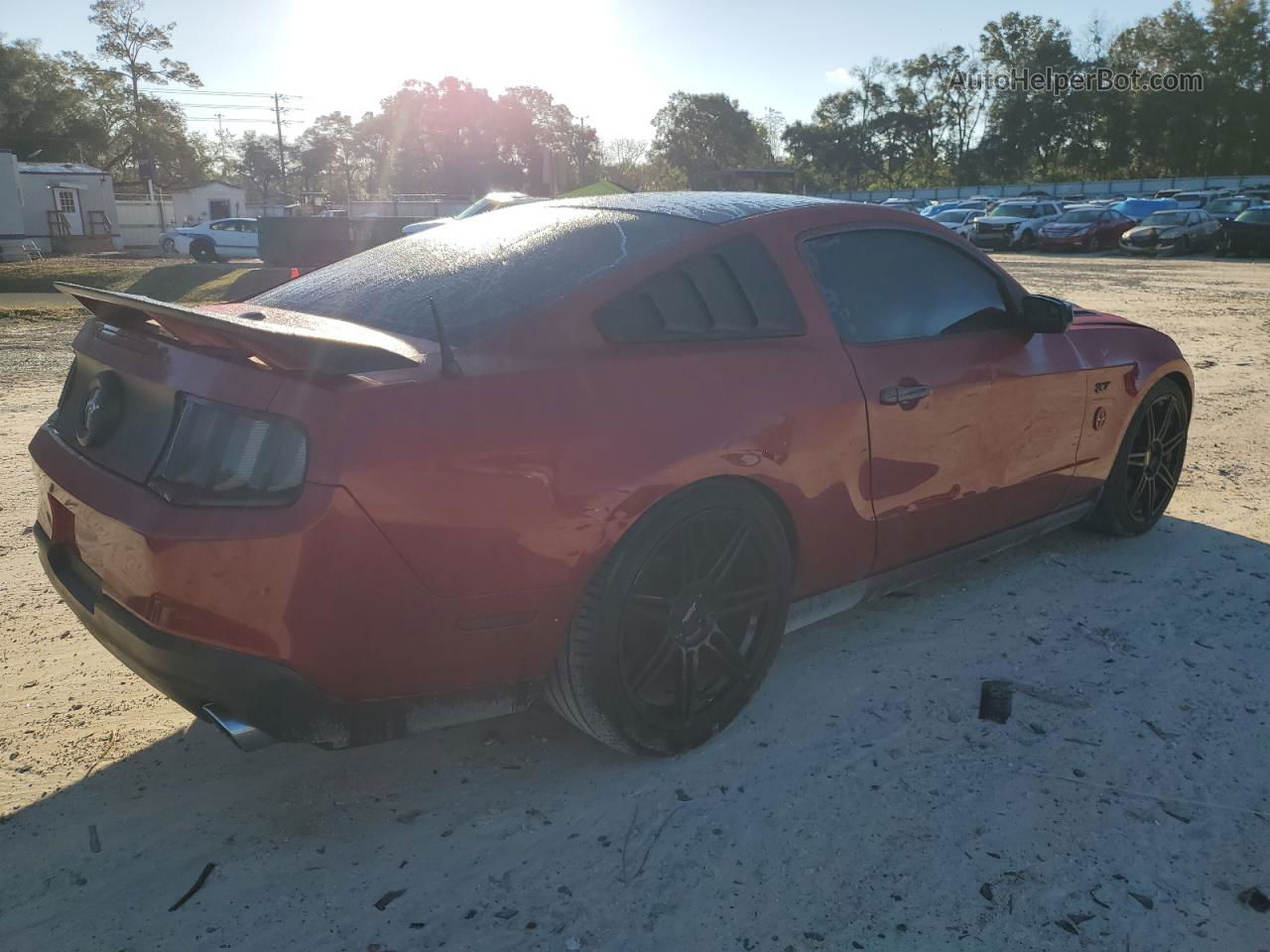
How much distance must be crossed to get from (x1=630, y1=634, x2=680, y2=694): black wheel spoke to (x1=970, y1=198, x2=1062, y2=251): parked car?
34146 millimetres

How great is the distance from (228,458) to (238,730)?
616mm

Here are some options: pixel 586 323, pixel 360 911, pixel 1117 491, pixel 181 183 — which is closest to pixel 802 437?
pixel 586 323

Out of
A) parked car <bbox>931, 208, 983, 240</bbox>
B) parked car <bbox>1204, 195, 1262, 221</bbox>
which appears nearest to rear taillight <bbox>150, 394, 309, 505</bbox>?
parked car <bbox>1204, 195, 1262, 221</bbox>

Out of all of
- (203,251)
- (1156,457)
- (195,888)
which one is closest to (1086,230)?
(203,251)

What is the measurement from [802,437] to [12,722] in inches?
98.5

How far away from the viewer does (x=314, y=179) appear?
3986 inches

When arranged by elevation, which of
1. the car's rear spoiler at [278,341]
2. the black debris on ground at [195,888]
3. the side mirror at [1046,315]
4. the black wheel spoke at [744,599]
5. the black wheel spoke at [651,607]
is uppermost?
the car's rear spoiler at [278,341]

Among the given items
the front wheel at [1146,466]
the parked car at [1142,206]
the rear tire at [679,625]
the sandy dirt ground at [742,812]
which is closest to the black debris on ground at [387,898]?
the sandy dirt ground at [742,812]

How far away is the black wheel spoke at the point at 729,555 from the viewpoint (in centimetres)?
275

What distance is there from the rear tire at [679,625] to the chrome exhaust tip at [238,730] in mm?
717

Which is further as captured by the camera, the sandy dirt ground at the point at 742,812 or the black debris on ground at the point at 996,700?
the black debris on ground at the point at 996,700

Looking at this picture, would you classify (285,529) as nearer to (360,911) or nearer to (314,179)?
(360,911)

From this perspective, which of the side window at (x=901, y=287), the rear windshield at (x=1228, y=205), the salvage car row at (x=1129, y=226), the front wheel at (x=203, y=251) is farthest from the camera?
the rear windshield at (x=1228, y=205)

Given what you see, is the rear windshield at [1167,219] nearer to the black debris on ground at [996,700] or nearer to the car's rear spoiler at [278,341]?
the black debris on ground at [996,700]
